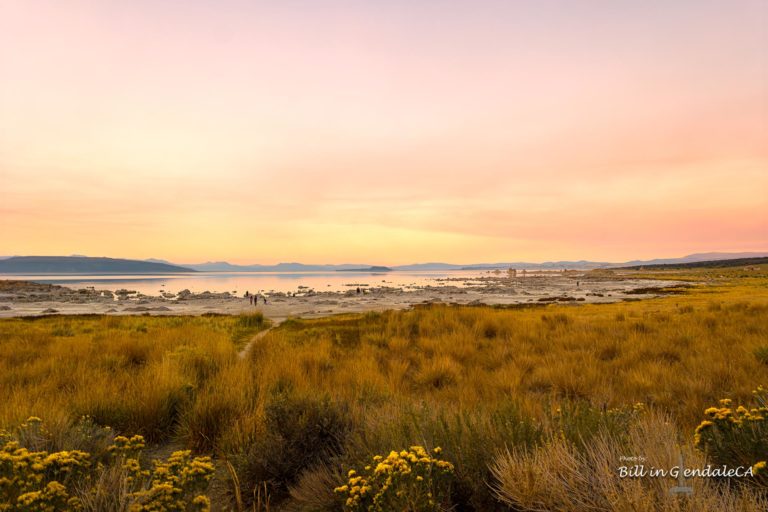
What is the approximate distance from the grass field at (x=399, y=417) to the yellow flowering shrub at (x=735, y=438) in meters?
0.02

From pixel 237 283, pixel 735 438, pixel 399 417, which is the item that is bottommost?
pixel 237 283

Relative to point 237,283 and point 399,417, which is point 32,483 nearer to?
point 399,417

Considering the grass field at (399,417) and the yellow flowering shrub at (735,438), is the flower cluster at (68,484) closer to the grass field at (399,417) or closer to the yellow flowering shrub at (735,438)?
the grass field at (399,417)

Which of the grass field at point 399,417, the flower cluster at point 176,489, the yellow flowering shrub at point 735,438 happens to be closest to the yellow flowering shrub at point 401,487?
the grass field at point 399,417

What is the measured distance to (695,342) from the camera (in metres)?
10.5

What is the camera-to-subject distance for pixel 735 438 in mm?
3162

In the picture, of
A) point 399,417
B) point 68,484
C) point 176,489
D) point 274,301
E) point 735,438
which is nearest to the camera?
point 176,489

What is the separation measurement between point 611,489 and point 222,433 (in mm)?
4491

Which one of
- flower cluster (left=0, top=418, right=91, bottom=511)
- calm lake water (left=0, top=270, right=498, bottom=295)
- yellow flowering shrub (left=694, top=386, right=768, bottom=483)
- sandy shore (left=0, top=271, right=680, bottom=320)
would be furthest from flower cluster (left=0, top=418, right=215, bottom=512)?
calm lake water (left=0, top=270, right=498, bottom=295)

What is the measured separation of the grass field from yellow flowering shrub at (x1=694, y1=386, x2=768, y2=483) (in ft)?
0.06

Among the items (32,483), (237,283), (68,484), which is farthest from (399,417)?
(237,283)

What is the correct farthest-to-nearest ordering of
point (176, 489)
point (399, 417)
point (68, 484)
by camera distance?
point (399, 417) → point (68, 484) → point (176, 489)

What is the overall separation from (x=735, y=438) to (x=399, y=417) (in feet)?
9.59

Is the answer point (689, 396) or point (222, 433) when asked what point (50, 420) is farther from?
point (689, 396)
